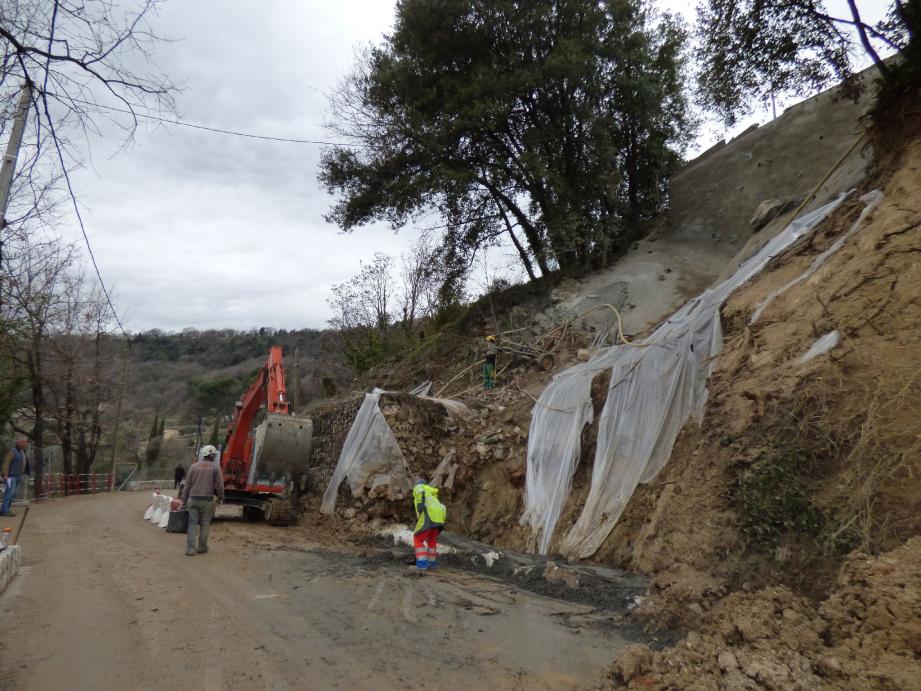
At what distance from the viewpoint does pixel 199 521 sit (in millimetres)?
8586

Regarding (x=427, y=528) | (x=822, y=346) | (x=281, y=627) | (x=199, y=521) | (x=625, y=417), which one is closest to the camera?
(x=281, y=627)

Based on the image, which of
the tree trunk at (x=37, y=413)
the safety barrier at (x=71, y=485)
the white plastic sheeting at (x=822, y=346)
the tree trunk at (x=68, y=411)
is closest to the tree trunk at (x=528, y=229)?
the white plastic sheeting at (x=822, y=346)

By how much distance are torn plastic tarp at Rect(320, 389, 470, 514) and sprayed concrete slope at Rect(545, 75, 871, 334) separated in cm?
747

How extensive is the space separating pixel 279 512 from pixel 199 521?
2829mm

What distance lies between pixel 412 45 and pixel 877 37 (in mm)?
13251

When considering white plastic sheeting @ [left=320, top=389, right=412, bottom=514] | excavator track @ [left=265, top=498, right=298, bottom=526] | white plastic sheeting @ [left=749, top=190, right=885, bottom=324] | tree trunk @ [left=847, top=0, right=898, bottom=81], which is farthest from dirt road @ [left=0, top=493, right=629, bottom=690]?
tree trunk @ [left=847, top=0, right=898, bottom=81]

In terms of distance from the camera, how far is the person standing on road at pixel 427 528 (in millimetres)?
7641

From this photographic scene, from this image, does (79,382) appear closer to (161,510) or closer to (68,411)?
(68,411)

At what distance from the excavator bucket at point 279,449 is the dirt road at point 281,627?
3322mm

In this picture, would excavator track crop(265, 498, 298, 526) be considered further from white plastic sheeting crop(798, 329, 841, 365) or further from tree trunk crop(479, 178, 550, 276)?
tree trunk crop(479, 178, 550, 276)

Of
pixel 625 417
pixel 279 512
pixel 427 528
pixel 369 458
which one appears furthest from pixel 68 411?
pixel 625 417

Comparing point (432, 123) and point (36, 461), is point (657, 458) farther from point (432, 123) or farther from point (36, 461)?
point (36, 461)

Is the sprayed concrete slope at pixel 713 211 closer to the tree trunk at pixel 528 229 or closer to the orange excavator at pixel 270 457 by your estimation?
the tree trunk at pixel 528 229

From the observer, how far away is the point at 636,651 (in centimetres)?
407
